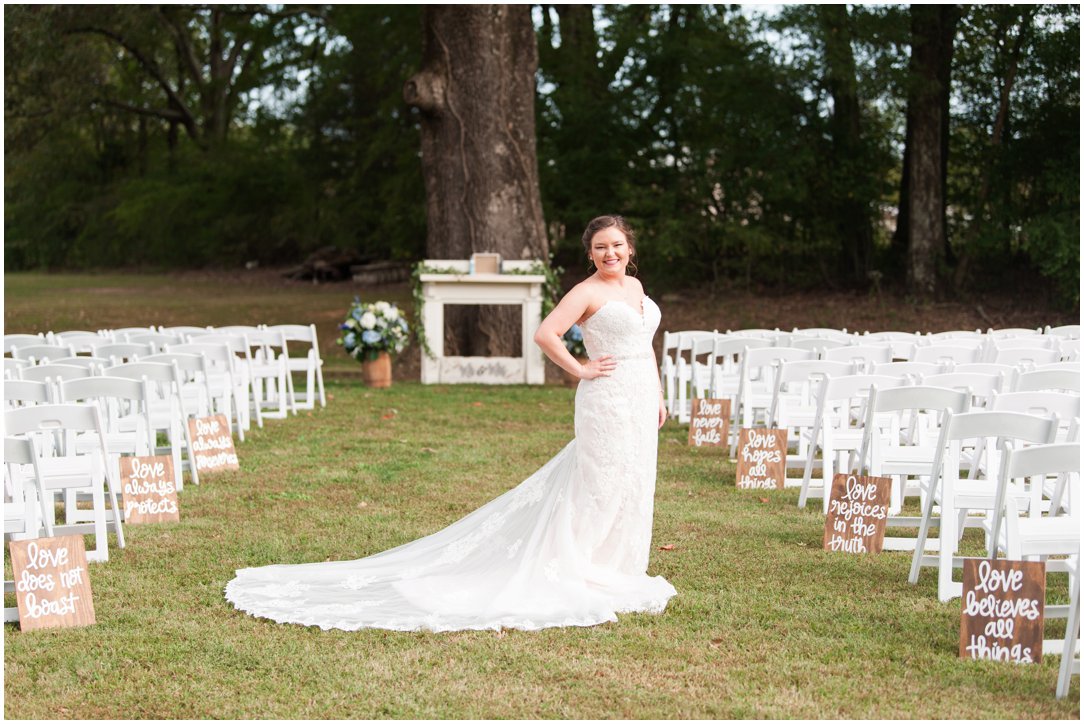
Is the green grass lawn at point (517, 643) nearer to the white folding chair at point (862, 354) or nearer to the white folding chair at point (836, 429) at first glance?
the white folding chair at point (836, 429)

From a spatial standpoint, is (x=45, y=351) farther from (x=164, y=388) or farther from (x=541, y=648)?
(x=541, y=648)

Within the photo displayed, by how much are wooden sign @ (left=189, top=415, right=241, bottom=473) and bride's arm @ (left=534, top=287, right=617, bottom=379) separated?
4050 millimetres

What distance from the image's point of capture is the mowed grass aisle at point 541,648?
437cm

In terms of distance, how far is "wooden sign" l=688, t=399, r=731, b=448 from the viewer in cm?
994

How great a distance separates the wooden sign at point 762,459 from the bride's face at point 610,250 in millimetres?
2911

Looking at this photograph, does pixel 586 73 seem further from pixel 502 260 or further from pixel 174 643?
pixel 174 643

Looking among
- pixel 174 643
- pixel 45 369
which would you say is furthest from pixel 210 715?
pixel 45 369

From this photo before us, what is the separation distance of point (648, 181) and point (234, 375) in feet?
50.6

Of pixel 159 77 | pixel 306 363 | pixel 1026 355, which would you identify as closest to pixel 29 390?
pixel 306 363

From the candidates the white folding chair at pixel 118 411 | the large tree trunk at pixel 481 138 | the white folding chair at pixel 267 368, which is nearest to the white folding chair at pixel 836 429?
the white folding chair at pixel 118 411

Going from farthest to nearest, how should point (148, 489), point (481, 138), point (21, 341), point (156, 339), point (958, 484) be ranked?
point (481, 138) < point (21, 341) < point (156, 339) < point (148, 489) < point (958, 484)

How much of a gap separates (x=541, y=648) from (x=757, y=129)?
19462 mm

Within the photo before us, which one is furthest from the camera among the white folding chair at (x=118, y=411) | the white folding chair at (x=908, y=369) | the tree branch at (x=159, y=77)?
the tree branch at (x=159, y=77)

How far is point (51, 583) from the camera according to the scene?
17.3ft
